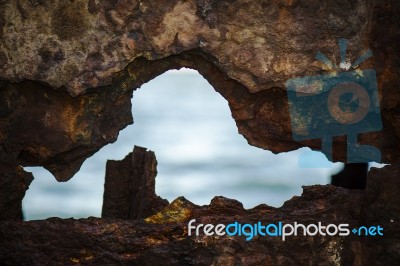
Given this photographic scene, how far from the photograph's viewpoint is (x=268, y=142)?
4.09 meters

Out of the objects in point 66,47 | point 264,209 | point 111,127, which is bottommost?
point 264,209

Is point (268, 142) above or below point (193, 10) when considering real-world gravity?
below

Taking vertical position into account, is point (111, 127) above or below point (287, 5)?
below

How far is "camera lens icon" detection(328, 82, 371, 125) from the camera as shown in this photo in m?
3.94

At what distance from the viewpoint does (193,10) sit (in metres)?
3.77

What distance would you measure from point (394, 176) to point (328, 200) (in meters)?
0.35

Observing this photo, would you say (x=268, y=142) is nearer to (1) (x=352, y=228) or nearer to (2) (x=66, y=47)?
(1) (x=352, y=228)

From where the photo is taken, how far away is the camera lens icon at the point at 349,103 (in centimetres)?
394

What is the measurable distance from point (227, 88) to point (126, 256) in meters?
0.92

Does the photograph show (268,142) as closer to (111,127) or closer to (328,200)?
(328,200)

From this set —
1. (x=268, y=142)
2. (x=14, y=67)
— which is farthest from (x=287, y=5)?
(x=14, y=67)

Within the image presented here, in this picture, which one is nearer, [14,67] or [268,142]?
[14,67]

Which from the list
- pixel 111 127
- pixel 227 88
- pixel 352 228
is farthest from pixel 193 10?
pixel 352 228

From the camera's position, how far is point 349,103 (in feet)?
13.0
